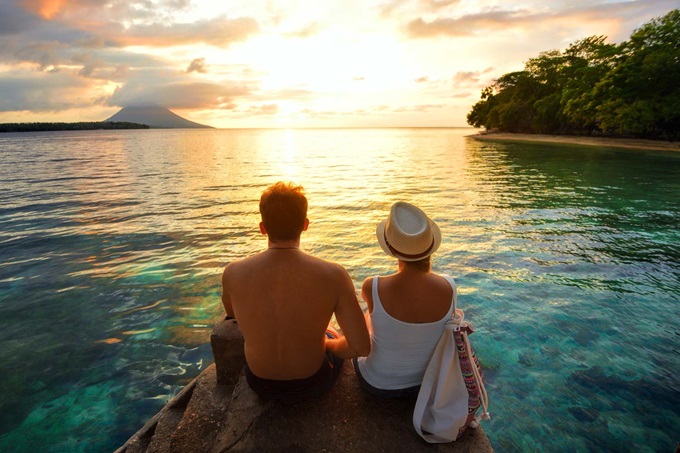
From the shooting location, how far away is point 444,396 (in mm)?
2594

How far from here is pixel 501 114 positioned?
85.1m

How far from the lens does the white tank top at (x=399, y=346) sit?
2.71 m

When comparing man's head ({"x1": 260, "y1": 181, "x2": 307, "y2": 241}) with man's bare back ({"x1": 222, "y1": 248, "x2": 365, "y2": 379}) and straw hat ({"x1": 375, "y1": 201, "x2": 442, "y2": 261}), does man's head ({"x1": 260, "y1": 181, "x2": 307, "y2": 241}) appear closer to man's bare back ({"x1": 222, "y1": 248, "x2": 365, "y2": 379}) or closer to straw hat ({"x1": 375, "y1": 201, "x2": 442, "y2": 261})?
man's bare back ({"x1": 222, "y1": 248, "x2": 365, "y2": 379})

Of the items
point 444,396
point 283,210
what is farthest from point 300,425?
point 283,210

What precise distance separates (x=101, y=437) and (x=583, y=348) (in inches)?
275

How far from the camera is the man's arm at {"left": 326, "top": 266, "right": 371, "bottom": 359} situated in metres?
2.62

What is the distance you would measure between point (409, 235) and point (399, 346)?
881 mm

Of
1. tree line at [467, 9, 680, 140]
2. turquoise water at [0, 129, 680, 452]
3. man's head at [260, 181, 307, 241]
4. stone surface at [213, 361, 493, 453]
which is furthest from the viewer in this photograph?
tree line at [467, 9, 680, 140]

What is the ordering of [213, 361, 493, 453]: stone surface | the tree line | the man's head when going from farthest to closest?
the tree line, [213, 361, 493, 453]: stone surface, the man's head

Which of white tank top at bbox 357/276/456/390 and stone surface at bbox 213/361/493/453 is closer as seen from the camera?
stone surface at bbox 213/361/493/453

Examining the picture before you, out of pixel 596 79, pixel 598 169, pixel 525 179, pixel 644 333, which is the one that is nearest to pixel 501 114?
pixel 596 79

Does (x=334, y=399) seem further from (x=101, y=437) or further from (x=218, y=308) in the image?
(x=218, y=308)

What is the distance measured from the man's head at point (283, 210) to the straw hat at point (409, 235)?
0.70 metres

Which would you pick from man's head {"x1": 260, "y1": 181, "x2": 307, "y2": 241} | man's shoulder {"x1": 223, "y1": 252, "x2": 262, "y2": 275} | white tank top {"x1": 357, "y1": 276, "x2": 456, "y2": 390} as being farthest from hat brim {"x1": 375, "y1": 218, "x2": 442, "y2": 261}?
man's shoulder {"x1": 223, "y1": 252, "x2": 262, "y2": 275}
